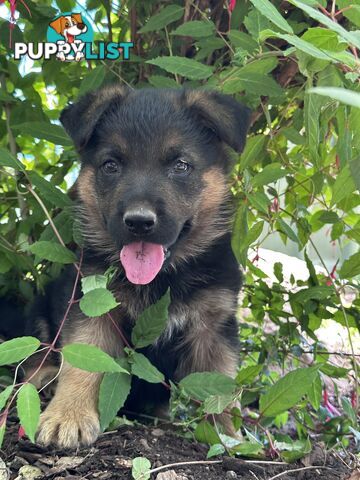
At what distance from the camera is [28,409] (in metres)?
2.15

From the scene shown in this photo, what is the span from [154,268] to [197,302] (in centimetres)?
46

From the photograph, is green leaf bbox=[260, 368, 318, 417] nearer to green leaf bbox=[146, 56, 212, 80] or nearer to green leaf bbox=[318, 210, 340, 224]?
green leaf bbox=[318, 210, 340, 224]

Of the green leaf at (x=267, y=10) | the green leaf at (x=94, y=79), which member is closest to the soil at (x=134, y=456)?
the green leaf at (x=267, y=10)

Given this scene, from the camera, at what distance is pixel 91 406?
311 cm

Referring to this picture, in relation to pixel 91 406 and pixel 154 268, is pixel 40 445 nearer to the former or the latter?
pixel 91 406

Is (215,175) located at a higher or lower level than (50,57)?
lower

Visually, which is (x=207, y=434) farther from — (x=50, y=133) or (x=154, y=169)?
(x=50, y=133)

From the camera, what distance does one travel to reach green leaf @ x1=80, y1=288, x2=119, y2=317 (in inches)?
95.2

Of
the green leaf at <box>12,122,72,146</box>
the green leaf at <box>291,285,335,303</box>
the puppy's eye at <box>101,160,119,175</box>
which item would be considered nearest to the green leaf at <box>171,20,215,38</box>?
the puppy's eye at <box>101,160,119,175</box>

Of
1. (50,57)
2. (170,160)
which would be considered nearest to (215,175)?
(170,160)

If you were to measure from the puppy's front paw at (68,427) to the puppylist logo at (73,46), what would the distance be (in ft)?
6.22

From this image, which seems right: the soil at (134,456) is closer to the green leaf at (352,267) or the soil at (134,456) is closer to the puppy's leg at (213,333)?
the puppy's leg at (213,333)

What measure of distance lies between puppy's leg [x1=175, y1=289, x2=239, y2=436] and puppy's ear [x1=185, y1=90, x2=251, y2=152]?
749mm

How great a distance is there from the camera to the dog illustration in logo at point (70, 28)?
371cm
